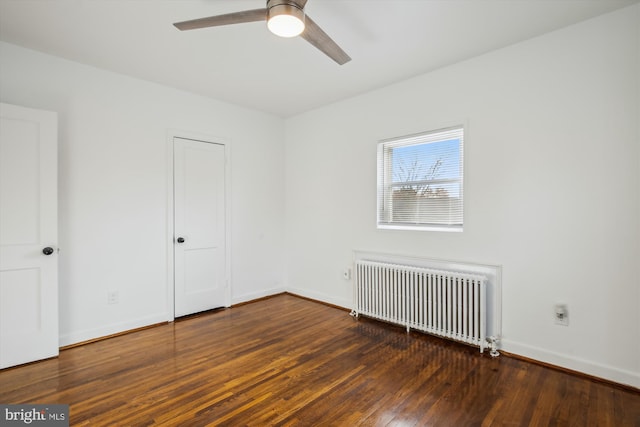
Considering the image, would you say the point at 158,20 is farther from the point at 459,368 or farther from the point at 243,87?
the point at 459,368

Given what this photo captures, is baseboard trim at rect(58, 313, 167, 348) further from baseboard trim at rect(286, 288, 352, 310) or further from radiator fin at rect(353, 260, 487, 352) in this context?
radiator fin at rect(353, 260, 487, 352)

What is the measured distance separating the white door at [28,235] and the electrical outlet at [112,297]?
52cm

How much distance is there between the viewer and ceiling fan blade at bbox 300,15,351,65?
1908mm

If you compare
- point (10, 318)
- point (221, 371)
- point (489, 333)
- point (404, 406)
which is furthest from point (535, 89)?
point (10, 318)

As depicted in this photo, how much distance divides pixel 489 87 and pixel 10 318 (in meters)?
4.70

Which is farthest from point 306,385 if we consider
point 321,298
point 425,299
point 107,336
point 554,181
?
point 554,181

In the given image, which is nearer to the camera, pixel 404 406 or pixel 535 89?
pixel 404 406

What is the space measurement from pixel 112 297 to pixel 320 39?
329cm

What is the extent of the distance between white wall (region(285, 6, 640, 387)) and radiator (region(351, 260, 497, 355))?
226 mm

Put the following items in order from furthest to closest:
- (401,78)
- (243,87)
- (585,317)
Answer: (243,87) → (401,78) → (585,317)

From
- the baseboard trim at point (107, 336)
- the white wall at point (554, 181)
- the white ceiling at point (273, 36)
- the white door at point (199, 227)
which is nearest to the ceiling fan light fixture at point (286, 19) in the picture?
the white ceiling at point (273, 36)

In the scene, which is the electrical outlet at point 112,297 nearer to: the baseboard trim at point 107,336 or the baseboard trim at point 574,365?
the baseboard trim at point 107,336

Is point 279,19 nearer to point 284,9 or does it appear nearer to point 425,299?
point 284,9

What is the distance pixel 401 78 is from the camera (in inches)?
138
